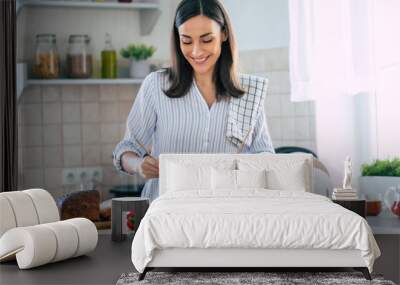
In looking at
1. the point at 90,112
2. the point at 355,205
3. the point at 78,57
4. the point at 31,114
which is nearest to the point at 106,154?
the point at 90,112

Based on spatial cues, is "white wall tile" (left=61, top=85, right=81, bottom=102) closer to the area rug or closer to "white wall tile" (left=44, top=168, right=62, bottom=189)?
"white wall tile" (left=44, top=168, right=62, bottom=189)

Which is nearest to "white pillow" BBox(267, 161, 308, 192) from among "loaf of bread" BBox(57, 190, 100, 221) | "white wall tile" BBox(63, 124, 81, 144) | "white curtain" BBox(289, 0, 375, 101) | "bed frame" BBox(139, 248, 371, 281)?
"bed frame" BBox(139, 248, 371, 281)

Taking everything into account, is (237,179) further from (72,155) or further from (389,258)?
(72,155)

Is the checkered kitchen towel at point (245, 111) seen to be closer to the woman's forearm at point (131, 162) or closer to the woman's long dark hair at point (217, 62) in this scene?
the woman's long dark hair at point (217, 62)

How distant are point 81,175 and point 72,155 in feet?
0.62

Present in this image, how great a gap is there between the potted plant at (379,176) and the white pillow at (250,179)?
1771mm

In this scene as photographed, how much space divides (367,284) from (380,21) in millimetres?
3319

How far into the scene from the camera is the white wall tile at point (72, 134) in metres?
6.95

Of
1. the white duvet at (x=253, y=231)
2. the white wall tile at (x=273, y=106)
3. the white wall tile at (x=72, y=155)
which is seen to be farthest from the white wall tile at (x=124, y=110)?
the white duvet at (x=253, y=231)

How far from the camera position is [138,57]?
22.4 ft

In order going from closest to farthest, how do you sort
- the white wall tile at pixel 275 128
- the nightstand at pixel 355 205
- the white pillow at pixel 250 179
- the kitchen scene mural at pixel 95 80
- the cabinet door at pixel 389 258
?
the cabinet door at pixel 389 258
the white pillow at pixel 250 179
the nightstand at pixel 355 205
the kitchen scene mural at pixel 95 80
the white wall tile at pixel 275 128

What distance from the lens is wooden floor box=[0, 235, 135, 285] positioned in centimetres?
416

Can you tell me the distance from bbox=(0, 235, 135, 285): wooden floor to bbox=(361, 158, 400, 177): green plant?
7.95 ft

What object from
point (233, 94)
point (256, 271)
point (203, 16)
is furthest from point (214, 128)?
point (256, 271)
